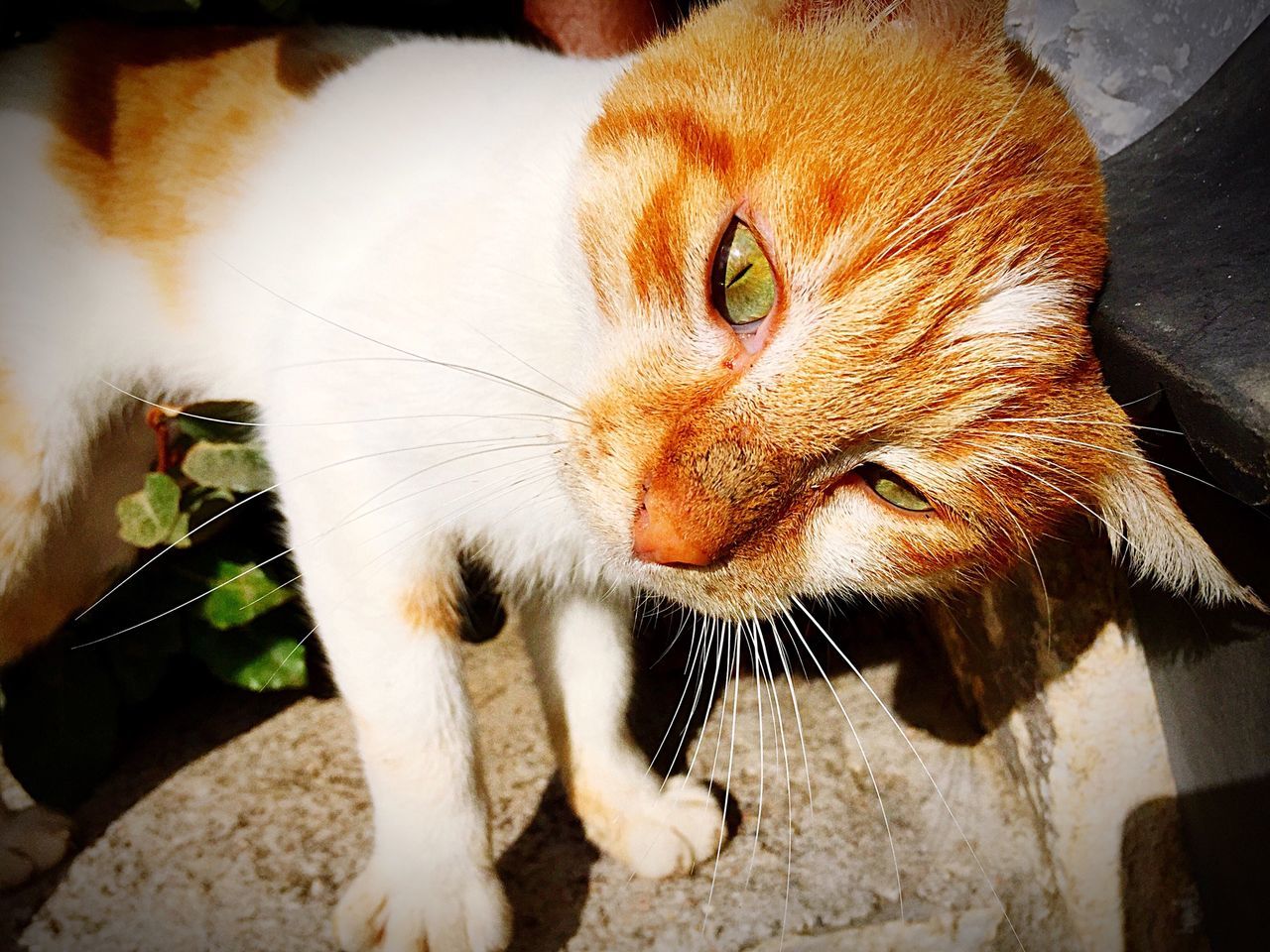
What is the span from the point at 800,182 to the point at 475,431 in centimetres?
45

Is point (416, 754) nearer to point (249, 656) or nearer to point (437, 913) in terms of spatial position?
point (437, 913)

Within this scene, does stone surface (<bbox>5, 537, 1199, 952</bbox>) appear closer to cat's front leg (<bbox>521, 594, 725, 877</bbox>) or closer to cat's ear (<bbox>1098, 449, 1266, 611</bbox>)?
cat's front leg (<bbox>521, 594, 725, 877</bbox>)

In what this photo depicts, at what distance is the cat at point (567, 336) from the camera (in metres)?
0.84

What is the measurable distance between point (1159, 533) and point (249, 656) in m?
1.35

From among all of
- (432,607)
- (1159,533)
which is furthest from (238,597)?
(1159,533)

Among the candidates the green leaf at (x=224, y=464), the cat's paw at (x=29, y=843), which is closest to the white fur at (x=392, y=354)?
the green leaf at (x=224, y=464)

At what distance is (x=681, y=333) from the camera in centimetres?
88

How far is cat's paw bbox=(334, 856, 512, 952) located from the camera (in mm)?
1084

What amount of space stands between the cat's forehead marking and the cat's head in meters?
0.57

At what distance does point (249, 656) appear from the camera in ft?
4.98

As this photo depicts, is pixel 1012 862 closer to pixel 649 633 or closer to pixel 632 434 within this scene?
pixel 649 633

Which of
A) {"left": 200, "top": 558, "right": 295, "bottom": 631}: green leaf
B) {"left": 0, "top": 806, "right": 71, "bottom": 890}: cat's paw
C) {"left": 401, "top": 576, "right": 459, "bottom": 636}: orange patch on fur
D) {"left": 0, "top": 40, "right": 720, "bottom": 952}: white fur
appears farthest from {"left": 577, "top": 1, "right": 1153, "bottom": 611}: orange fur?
{"left": 0, "top": 806, "right": 71, "bottom": 890}: cat's paw

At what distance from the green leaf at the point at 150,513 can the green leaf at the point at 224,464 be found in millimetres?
44

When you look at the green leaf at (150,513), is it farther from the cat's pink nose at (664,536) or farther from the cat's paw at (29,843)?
the cat's pink nose at (664,536)
